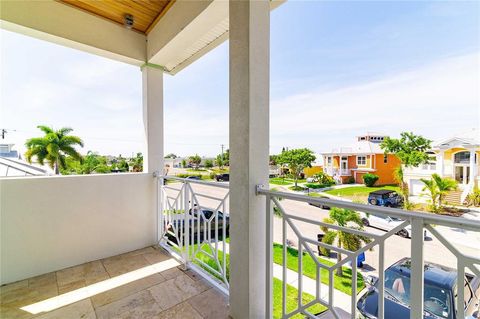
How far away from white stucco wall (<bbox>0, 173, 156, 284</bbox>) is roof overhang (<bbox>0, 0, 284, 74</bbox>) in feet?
5.15

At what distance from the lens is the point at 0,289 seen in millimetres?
2027

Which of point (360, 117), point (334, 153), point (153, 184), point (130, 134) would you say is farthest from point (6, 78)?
point (360, 117)

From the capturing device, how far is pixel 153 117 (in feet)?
9.67

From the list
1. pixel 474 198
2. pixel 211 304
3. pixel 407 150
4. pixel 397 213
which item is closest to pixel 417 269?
pixel 397 213

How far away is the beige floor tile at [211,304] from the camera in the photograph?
167 centimetres

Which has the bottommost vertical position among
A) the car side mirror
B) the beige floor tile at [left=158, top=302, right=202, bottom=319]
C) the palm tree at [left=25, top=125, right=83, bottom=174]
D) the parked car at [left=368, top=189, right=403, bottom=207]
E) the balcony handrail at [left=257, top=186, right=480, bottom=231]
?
the car side mirror

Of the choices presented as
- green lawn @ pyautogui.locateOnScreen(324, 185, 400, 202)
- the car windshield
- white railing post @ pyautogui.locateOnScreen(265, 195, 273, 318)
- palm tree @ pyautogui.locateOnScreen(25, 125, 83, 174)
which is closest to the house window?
green lawn @ pyautogui.locateOnScreen(324, 185, 400, 202)

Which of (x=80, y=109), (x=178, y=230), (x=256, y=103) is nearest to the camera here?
(x=256, y=103)

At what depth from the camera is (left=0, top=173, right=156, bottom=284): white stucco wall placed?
83.8 inches

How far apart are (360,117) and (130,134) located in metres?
10.3

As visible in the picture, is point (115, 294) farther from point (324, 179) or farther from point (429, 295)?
point (324, 179)

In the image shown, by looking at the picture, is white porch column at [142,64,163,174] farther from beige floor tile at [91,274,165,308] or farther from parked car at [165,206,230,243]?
beige floor tile at [91,274,165,308]

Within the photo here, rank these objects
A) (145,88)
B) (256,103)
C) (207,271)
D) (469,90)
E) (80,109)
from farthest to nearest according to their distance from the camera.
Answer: (469,90) → (80,109) → (145,88) → (207,271) → (256,103)

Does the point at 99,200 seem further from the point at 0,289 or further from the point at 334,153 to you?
the point at 334,153
